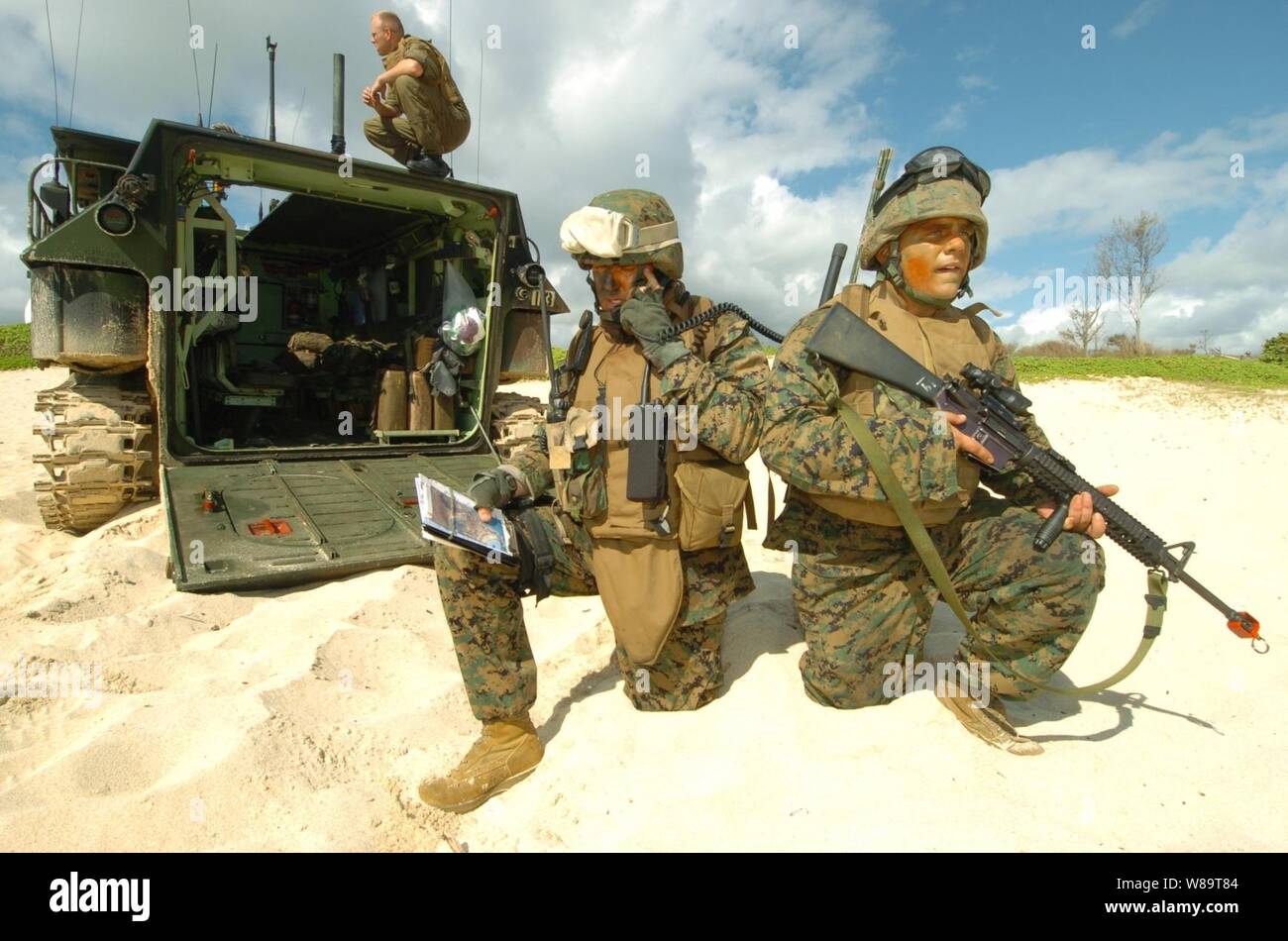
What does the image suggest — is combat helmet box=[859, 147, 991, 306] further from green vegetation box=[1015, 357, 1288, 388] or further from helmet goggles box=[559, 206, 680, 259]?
green vegetation box=[1015, 357, 1288, 388]

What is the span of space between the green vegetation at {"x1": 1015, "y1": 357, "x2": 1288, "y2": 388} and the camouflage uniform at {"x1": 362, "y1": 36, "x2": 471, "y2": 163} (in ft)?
22.2

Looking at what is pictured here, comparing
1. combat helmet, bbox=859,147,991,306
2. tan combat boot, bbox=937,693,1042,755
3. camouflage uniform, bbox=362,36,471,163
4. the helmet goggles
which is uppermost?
camouflage uniform, bbox=362,36,471,163

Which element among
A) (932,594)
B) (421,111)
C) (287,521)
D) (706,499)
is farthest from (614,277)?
(421,111)

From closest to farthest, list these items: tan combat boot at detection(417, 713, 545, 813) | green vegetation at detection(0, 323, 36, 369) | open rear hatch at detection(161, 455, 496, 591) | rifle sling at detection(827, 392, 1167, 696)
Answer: tan combat boot at detection(417, 713, 545, 813) → rifle sling at detection(827, 392, 1167, 696) → open rear hatch at detection(161, 455, 496, 591) → green vegetation at detection(0, 323, 36, 369)

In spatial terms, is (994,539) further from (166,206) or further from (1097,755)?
(166,206)

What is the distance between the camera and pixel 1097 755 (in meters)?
2.20

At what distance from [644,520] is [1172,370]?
946 cm

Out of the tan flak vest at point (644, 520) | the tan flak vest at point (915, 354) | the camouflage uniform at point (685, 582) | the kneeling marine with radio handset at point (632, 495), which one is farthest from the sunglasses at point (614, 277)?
the tan flak vest at point (915, 354)

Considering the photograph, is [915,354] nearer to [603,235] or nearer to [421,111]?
[603,235]

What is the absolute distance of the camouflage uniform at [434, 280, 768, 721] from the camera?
243cm

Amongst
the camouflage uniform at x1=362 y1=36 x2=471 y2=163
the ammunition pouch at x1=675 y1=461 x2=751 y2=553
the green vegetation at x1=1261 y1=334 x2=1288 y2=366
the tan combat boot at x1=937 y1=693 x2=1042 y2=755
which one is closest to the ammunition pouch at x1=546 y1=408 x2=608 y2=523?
the ammunition pouch at x1=675 y1=461 x2=751 y2=553

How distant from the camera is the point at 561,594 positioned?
2.81m

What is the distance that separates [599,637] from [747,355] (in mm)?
1388

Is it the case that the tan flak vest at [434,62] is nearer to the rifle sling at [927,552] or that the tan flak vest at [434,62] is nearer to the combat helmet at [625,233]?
the combat helmet at [625,233]
